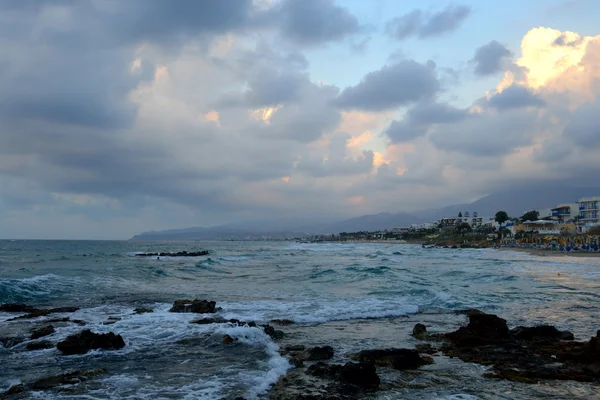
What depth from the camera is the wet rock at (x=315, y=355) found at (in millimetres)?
9789

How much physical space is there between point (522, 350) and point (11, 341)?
13454mm

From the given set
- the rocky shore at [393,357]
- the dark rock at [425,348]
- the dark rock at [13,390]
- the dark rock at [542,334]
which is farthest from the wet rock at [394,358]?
the dark rock at [13,390]

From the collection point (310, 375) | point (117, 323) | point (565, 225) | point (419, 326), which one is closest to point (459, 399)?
point (310, 375)

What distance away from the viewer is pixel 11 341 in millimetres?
11148

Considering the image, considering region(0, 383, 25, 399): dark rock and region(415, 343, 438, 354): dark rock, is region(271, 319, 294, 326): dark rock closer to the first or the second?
region(415, 343, 438, 354): dark rock

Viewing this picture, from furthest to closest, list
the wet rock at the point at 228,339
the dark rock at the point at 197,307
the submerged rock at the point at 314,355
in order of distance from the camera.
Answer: the dark rock at the point at 197,307, the wet rock at the point at 228,339, the submerged rock at the point at 314,355

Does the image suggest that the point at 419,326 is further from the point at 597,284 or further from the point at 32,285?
the point at 32,285

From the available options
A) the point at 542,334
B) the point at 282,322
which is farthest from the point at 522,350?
the point at 282,322

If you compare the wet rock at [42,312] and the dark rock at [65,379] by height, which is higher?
the dark rock at [65,379]

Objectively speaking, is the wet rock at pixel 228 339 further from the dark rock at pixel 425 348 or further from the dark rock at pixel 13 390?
the dark rock at pixel 425 348

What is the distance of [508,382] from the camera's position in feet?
A: 27.5

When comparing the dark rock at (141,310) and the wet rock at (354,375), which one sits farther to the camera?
the dark rock at (141,310)

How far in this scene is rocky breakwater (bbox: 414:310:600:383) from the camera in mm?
8844

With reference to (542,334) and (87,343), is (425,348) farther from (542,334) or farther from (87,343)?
(87,343)
